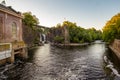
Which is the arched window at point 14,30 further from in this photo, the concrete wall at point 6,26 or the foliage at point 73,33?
the foliage at point 73,33

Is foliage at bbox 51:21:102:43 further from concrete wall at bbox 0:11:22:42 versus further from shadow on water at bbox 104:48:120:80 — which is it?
concrete wall at bbox 0:11:22:42

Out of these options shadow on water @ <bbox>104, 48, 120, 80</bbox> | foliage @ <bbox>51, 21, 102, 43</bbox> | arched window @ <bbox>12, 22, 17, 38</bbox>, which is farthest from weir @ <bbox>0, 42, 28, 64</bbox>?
foliage @ <bbox>51, 21, 102, 43</bbox>

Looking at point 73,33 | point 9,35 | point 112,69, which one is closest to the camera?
point 112,69

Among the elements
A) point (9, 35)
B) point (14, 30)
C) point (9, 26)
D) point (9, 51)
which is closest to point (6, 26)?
point (9, 26)

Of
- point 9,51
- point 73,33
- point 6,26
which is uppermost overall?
point 73,33

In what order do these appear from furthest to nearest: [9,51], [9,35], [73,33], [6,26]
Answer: [73,33] → [9,35] → [6,26] → [9,51]

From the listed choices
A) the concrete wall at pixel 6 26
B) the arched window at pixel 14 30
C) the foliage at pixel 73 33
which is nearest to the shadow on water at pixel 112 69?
the concrete wall at pixel 6 26

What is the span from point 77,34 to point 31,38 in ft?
110

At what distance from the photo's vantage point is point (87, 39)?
82.8 metres

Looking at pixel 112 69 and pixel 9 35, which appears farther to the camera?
pixel 9 35

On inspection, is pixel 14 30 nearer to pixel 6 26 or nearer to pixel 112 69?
pixel 6 26

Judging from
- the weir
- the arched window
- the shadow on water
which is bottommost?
the shadow on water

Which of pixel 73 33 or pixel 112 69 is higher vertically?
pixel 73 33

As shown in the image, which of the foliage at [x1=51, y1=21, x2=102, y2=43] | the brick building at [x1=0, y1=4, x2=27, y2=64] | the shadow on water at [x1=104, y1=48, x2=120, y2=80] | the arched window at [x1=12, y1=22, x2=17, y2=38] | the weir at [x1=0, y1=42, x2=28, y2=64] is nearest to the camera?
the shadow on water at [x1=104, y1=48, x2=120, y2=80]
